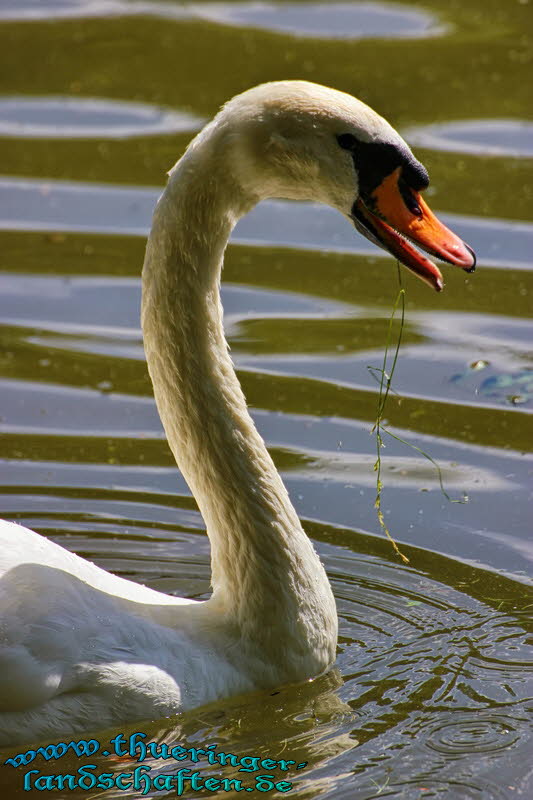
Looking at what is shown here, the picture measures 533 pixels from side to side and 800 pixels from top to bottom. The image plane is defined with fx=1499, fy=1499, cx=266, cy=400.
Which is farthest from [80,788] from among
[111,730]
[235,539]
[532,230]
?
[532,230]

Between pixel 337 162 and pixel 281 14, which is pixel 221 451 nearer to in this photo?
pixel 337 162

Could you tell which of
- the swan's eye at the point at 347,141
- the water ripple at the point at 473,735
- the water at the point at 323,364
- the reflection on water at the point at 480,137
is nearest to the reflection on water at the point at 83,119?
the water at the point at 323,364

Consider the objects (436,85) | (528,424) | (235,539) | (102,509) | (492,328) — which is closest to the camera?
(235,539)

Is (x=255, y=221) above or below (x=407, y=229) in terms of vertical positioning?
below

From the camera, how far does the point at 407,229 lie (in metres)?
5.17

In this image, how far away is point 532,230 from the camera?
940cm

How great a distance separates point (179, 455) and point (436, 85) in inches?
265

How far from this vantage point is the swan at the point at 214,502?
484 cm

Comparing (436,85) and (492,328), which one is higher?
(436,85)

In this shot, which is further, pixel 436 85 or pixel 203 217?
pixel 436 85

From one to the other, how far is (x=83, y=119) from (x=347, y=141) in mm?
6560

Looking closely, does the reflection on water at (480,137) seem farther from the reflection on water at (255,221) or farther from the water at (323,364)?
the reflection on water at (255,221)

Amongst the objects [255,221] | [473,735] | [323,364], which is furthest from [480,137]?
[473,735]

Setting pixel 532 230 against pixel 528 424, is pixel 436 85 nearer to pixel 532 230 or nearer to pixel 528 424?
A: pixel 532 230
